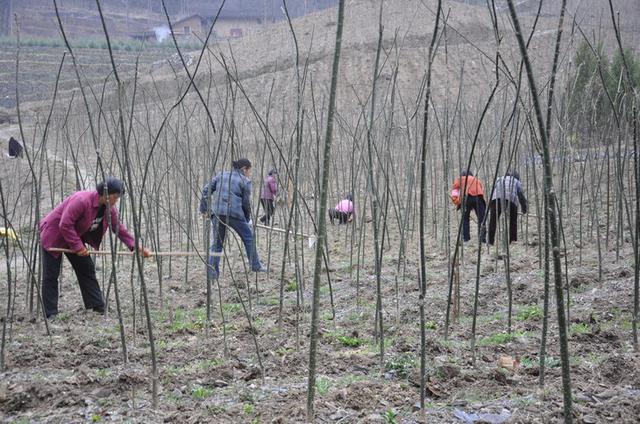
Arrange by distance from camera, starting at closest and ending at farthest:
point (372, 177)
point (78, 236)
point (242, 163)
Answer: point (372, 177), point (78, 236), point (242, 163)

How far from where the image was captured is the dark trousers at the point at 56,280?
14.4 feet

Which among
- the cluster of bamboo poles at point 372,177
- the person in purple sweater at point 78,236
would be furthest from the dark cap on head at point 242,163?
the person in purple sweater at point 78,236

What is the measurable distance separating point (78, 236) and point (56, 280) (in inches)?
13.1

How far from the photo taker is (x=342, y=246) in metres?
7.68

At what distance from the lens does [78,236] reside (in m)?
4.34

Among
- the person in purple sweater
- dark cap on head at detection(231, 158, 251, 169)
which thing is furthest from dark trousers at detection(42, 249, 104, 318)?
dark cap on head at detection(231, 158, 251, 169)

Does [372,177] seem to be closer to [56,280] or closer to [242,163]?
[56,280]

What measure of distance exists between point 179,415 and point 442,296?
2.67m

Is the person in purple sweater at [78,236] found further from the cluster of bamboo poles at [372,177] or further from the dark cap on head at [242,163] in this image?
the dark cap on head at [242,163]

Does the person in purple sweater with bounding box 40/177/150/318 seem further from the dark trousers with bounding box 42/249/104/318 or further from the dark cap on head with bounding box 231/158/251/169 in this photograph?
the dark cap on head with bounding box 231/158/251/169

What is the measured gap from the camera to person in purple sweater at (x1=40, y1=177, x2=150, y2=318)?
4238 mm

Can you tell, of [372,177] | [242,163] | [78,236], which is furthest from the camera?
[242,163]

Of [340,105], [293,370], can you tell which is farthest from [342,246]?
[340,105]

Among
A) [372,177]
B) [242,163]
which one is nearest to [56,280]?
[242,163]
